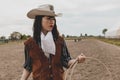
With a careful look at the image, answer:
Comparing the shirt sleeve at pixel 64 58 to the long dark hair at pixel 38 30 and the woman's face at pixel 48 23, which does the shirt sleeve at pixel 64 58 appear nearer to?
the long dark hair at pixel 38 30

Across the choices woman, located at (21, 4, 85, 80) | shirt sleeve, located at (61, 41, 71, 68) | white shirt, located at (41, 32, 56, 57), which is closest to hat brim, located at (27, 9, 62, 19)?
woman, located at (21, 4, 85, 80)

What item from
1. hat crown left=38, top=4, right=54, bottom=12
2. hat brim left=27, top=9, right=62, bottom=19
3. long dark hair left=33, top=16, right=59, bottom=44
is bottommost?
long dark hair left=33, top=16, right=59, bottom=44

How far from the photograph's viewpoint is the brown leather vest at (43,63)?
169 inches

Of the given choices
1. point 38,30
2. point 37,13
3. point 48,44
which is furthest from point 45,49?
point 37,13

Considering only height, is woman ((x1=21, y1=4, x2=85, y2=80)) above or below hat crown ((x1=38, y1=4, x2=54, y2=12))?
below

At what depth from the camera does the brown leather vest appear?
4297 millimetres

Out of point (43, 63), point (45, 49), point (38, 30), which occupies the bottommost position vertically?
point (43, 63)

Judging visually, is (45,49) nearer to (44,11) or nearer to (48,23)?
(48,23)

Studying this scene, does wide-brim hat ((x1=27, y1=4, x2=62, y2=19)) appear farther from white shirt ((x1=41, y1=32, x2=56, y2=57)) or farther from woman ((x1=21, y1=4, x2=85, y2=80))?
white shirt ((x1=41, y1=32, x2=56, y2=57))

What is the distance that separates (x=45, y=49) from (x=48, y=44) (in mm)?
80

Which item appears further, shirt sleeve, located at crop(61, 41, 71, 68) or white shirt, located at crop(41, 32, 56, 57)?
shirt sleeve, located at crop(61, 41, 71, 68)

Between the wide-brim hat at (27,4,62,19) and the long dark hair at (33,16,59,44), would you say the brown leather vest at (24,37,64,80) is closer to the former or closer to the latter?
the long dark hair at (33,16,59,44)

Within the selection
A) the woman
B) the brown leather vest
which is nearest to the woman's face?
the woman

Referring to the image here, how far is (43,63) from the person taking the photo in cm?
431
